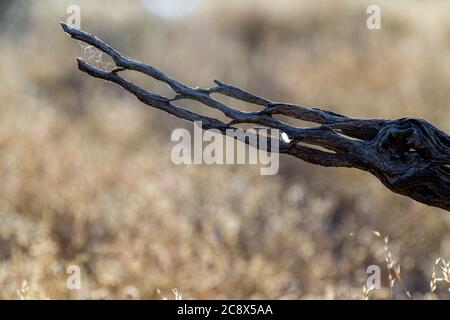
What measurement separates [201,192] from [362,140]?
2580 millimetres

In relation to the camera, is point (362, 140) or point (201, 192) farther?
point (201, 192)

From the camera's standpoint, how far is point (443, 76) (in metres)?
6.07

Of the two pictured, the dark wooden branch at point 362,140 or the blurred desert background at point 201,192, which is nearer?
the dark wooden branch at point 362,140

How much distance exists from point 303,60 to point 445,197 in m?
5.76

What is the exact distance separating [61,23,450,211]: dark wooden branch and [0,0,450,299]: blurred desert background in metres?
0.82

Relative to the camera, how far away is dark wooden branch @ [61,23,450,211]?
1.58 meters

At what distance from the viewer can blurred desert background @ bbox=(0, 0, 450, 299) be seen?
10.8 feet

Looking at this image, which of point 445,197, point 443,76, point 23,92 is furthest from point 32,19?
point 445,197

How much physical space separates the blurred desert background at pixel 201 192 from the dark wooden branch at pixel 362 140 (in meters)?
0.82

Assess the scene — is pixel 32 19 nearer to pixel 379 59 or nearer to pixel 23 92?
pixel 23 92

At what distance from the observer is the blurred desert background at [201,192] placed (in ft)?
10.8

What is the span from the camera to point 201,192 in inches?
165

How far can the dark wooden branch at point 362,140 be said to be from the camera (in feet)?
5.17

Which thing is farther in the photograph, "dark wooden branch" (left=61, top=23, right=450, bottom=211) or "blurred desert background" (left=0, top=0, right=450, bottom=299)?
"blurred desert background" (left=0, top=0, right=450, bottom=299)
